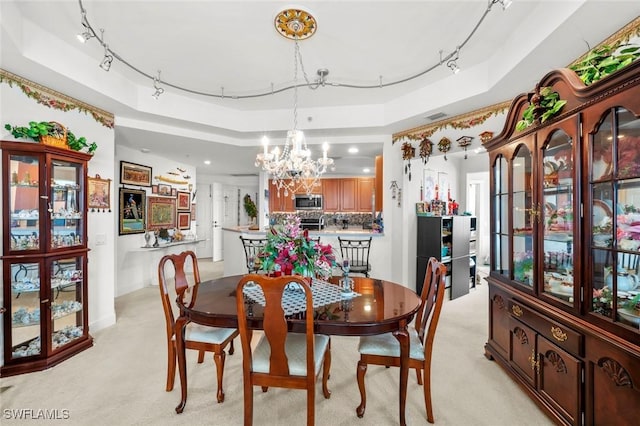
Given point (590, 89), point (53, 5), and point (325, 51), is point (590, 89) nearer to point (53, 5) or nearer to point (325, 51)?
point (325, 51)

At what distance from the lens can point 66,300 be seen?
276cm

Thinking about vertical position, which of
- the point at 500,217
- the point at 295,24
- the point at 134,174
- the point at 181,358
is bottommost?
the point at 181,358

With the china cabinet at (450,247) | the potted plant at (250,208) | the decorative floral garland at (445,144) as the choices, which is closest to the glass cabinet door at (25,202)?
the decorative floral garland at (445,144)

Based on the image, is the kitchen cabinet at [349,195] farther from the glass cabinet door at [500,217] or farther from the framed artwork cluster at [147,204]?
the glass cabinet door at [500,217]

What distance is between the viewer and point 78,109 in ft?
9.93

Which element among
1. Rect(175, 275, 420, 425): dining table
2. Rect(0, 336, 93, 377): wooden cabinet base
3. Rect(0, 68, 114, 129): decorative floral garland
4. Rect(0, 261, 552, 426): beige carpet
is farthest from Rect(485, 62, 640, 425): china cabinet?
Rect(0, 68, 114, 129): decorative floral garland

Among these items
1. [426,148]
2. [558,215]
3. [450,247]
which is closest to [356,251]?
[450,247]

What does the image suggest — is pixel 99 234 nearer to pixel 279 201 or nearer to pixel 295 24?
pixel 295 24

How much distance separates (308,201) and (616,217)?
6123 millimetres

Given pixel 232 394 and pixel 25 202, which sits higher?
pixel 25 202

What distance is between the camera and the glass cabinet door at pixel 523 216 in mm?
2133

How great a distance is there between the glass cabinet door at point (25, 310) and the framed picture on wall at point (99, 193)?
984mm

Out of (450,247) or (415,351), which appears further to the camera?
(450,247)

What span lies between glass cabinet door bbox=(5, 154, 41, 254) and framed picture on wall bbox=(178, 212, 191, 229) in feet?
11.7
